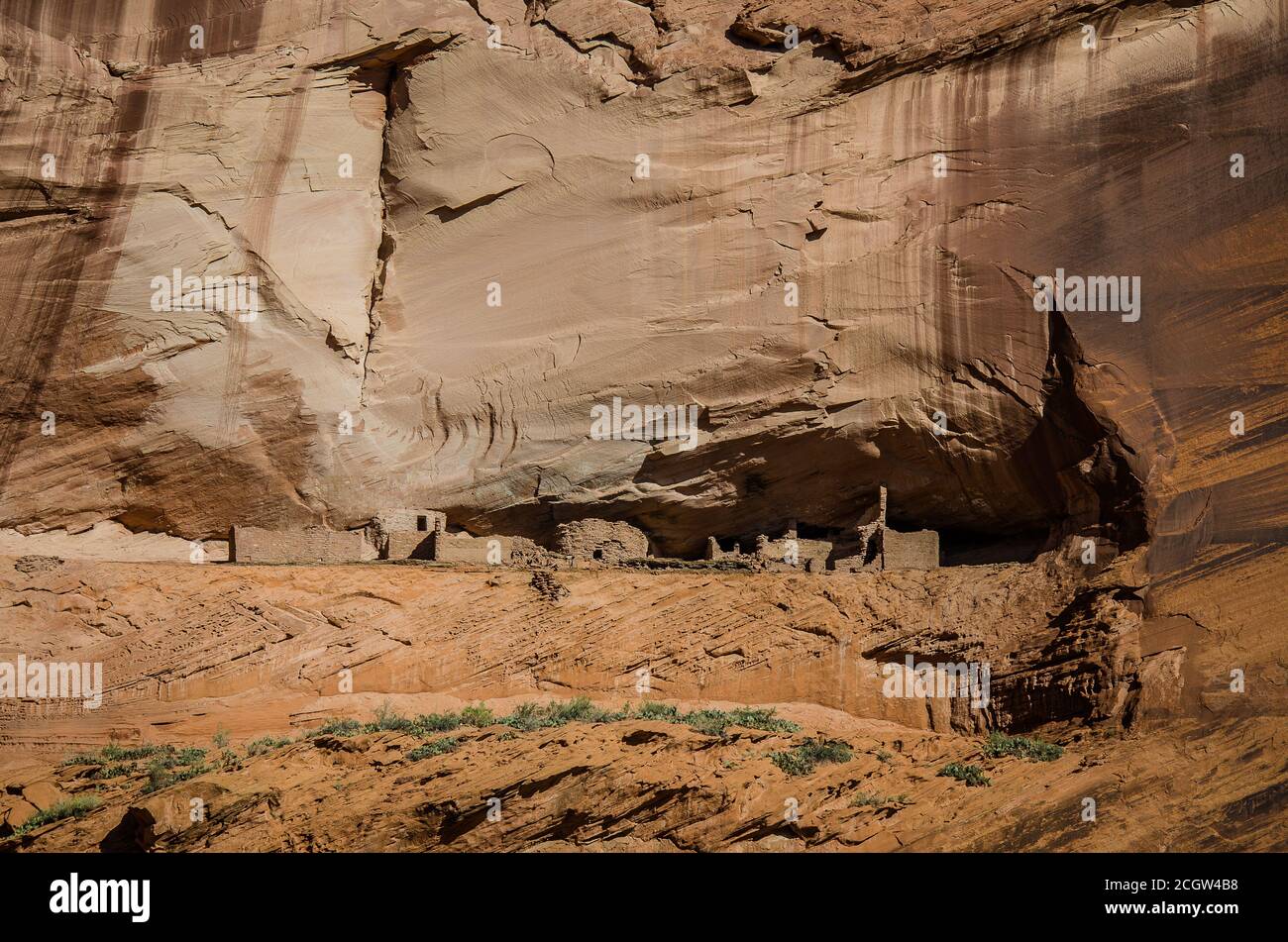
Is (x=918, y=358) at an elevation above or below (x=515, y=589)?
above

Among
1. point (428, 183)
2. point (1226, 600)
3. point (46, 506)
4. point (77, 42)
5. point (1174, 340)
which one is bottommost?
point (1226, 600)

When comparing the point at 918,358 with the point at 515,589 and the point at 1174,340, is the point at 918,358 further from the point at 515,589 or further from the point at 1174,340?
the point at 515,589

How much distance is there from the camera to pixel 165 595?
73.4ft

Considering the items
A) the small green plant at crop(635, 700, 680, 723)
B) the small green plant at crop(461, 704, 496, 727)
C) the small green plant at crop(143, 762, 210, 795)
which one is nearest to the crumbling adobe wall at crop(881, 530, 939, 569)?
the small green plant at crop(635, 700, 680, 723)

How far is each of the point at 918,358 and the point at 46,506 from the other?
14.2 meters

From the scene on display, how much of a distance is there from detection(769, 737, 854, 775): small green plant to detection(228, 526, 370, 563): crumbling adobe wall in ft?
28.0

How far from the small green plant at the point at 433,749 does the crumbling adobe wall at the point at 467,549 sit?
5.59 metres

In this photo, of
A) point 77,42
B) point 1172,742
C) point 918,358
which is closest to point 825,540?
point 918,358

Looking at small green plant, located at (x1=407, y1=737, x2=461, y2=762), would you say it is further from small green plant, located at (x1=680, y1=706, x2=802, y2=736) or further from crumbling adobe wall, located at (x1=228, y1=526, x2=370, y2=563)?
crumbling adobe wall, located at (x1=228, y1=526, x2=370, y2=563)

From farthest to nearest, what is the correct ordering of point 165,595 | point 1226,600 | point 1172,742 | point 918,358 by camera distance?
1. point 918,358
2. point 165,595
3. point 1226,600
4. point 1172,742

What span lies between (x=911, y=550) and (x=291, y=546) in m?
9.70

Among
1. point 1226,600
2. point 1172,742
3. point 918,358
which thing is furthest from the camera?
point 918,358

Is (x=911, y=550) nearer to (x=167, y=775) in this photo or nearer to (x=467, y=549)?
(x=467, y=549)

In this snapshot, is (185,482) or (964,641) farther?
(185,482)
